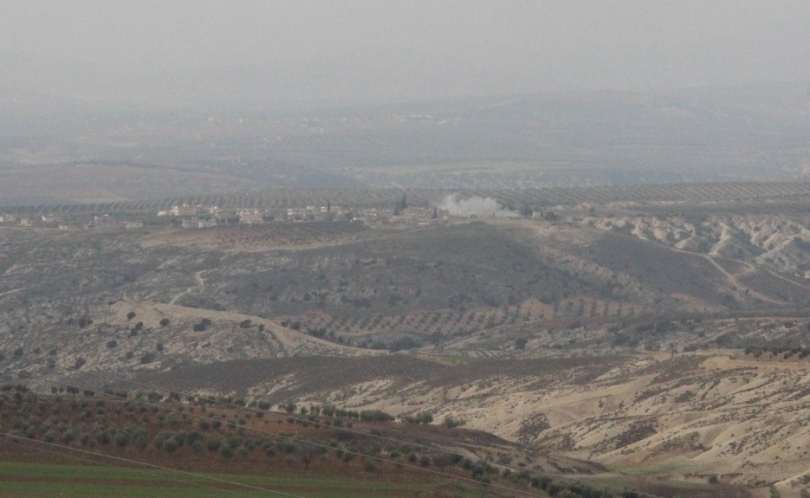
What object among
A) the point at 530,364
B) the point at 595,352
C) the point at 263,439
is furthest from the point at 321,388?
the point at 263,439

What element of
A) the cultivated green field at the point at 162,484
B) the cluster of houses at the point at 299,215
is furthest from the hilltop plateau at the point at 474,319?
the cultivated green field at the point at 162,484

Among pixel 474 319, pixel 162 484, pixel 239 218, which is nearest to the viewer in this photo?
pixel 162 484

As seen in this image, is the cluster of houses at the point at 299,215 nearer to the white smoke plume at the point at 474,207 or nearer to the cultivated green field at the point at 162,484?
the white smoke plume at the point at 474,207

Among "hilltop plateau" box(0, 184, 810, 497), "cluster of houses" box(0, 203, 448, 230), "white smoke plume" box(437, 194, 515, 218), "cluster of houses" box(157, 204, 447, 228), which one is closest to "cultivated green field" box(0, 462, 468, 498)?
"hilltop plateau" box(0, 184, 810, 497)

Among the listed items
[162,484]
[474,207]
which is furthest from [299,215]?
[162,484]

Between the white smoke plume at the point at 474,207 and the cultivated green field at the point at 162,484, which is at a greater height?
the cultivated green field at the point at 162,484

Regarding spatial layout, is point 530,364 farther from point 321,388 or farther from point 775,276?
point 775,276

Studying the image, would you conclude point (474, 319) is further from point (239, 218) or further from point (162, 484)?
point (162, 484)

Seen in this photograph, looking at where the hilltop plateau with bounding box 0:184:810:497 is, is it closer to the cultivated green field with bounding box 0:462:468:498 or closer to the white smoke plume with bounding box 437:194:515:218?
the white smoke plume with bounding box 437:194:515:218
